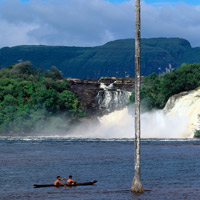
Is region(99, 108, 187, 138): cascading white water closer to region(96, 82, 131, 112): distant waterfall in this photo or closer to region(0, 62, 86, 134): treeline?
region(96, 82, 131, 112): distant waterfall

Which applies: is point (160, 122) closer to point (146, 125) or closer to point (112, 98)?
point (146, 125)

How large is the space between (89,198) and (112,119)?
99044 mm

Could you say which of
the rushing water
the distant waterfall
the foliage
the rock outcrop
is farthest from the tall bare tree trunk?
the distant waterfall

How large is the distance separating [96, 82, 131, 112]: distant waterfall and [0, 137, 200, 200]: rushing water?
5995cm

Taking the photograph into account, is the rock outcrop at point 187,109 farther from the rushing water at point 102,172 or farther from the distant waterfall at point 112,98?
the distant waterfall at point 112,98

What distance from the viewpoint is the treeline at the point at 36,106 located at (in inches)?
5069

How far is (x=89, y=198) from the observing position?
32531mm

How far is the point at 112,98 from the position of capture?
447 ft

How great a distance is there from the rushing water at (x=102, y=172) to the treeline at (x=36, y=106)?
187 ft

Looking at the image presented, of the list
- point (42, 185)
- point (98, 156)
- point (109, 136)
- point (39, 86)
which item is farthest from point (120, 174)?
point (39, 86)

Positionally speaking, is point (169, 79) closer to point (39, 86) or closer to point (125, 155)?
point (39, 86)

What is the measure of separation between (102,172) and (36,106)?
3416 inches

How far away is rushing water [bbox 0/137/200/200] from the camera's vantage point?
34250 millimetres

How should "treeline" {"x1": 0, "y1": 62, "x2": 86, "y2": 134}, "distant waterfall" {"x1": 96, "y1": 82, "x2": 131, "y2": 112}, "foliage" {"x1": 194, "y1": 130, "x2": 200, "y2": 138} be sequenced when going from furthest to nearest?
"distant waterfall" {"x1": 96, "y1": 82, "x2": 131, "y2": 112}, "treeline" {"x1": 0, "y1": 62, "x2": 86, "y2": 134}, "foliage" {"x1": 194, "y1": 130, "x2": 200, "y2": 138}
